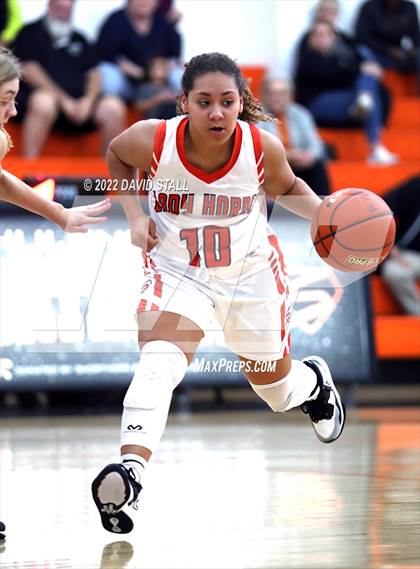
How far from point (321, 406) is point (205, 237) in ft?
3.40

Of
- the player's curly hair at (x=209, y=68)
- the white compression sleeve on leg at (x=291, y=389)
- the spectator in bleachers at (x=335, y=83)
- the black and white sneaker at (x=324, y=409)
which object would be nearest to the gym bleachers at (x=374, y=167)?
the spectator in bleachers at (x=335, y=83)

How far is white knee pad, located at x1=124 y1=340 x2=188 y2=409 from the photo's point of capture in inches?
151

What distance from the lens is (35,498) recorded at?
4.69 m

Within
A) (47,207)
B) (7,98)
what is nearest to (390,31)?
(47,207)

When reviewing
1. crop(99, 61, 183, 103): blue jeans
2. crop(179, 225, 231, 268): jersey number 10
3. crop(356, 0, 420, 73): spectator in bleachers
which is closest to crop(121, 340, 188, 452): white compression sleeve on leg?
crop(179, 225, 231, 268): jersey number 10

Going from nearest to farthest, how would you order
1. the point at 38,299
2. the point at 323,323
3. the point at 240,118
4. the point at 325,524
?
the point at 325,524 < the point at 240,118 < the point at 38,299 < the point at 323,323

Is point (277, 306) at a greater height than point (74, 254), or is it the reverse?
point (74, 254)

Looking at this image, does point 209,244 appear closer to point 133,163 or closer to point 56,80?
point 133,163

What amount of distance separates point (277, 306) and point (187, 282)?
16.9 inches

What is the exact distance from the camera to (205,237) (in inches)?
169

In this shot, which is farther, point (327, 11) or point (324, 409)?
point (327, 11)

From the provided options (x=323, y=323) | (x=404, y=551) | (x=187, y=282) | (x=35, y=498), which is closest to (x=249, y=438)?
(x=323, y=323)

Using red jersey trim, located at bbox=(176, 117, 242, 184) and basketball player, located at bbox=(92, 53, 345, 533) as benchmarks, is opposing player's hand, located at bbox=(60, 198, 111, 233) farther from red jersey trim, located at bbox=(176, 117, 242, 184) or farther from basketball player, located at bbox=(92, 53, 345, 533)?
red jersey trim, located at bbox=(176, 117, 242, 184)

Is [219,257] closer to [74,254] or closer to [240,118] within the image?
[240,118]
